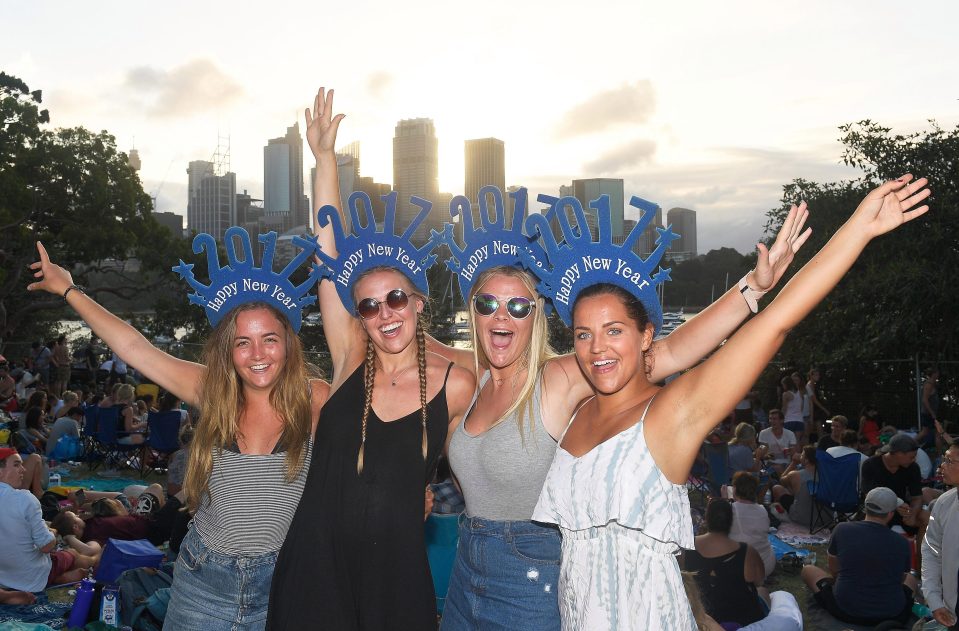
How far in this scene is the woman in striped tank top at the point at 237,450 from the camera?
9.68 feet

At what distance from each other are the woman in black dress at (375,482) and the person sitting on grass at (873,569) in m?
4.54

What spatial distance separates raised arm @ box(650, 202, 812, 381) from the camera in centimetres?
282

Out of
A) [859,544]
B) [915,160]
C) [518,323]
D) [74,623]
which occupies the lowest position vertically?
[74,623]

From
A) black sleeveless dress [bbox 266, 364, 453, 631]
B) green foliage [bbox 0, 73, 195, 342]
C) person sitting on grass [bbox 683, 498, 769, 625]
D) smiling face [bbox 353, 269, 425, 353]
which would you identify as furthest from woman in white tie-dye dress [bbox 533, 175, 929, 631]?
green foliage [bbox 0, 73, 195, 342]

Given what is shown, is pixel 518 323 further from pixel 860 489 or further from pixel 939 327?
pixel 939 327

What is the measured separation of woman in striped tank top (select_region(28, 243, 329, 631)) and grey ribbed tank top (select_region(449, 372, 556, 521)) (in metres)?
0.68

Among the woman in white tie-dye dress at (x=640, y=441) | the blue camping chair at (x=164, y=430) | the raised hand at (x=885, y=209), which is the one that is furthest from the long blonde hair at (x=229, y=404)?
the blue camping chair at (x=164, y=430)

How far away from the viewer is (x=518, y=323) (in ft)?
10.2

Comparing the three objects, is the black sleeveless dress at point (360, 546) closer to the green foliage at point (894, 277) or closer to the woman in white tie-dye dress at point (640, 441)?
the woman in white tie-dye dress at point (640, 441)

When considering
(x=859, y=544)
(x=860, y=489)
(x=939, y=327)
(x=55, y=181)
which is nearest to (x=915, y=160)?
(x=939, y=327)

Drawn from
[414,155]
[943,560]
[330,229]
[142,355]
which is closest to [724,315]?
[330,229]

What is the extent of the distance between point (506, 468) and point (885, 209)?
56.0 inches

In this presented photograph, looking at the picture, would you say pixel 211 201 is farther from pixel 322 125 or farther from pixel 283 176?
pixel 322 125

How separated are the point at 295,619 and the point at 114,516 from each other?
6297mm
